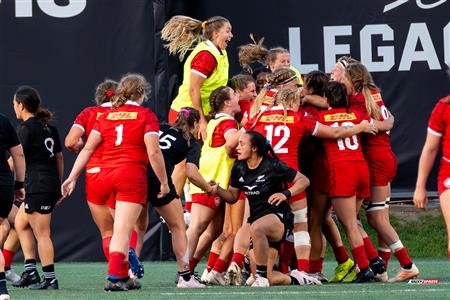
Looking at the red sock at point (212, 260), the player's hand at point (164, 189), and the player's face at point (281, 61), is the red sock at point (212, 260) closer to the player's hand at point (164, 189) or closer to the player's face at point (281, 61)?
the player's hand at point (164, 189)

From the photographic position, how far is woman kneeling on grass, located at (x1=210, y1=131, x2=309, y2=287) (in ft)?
33.2

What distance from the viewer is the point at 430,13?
47.0 feet

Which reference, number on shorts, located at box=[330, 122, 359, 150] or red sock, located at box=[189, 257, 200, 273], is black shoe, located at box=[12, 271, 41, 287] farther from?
number on shorts, located at box=[330, 122, 359, 150]

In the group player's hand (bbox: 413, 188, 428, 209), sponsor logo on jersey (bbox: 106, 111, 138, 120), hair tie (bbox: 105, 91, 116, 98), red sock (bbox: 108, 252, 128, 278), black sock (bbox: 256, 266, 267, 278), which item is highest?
hair tie (bbox: 105, 91, 116, 98)

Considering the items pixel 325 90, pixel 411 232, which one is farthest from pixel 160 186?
pixel 411 232

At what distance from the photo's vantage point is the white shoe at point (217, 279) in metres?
10.7

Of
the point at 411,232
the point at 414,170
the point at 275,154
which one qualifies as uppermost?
the point at 275,154

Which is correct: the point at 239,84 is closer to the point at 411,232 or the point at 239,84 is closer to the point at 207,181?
the point at 207,181

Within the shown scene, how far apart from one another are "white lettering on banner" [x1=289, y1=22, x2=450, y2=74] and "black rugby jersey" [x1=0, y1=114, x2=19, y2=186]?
19.2 feet

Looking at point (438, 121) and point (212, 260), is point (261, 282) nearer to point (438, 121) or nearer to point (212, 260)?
point (212, 260)

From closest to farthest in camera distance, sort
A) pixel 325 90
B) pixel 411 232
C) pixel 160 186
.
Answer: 1. pixel 160 186
2. pixel 325 90
3. pixel 411 232

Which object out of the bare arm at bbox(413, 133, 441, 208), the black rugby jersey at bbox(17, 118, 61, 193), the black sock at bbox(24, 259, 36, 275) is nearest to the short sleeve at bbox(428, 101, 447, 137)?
the bare arm at bbox(413, 133, 441, 208)

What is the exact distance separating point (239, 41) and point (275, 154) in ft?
13.6

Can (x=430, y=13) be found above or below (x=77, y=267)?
above
